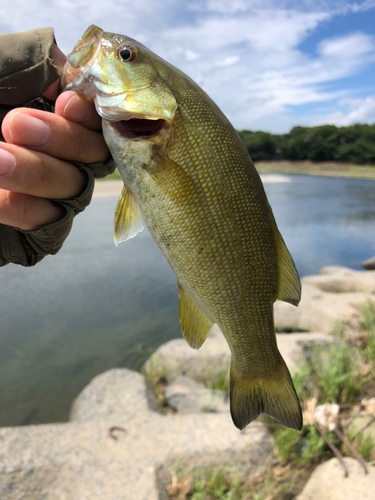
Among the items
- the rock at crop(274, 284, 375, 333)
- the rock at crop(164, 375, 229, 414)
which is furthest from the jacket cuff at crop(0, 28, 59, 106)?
the rock at crop(274, 284, 375, 333)

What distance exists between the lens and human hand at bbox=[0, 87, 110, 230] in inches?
61.8

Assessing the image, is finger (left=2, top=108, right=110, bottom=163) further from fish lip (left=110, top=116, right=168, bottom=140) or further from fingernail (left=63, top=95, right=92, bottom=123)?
fish lip (left=110, top=116, right=168, bottom=140)

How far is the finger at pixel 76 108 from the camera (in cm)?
168

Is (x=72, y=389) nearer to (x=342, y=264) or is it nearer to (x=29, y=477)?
(x=29, y=477)

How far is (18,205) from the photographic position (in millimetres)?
1768

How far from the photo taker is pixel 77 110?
5.61 feet

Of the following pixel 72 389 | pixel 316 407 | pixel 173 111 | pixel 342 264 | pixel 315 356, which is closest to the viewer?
pixel 173 111

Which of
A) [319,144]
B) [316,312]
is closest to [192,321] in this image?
[316,312]

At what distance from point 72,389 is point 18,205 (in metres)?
5.23

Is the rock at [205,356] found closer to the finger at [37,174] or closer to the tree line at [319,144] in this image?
the finger at [37,174]

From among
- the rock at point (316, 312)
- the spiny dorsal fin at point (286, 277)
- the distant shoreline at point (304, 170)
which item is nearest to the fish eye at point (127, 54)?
the spiny dorsal fin at point (286, 277)

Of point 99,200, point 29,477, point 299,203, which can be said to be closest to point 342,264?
point 29,477

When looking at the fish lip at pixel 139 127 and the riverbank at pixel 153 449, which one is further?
the riverbank at pixel 153 449

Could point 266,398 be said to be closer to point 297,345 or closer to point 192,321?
point 192,321
